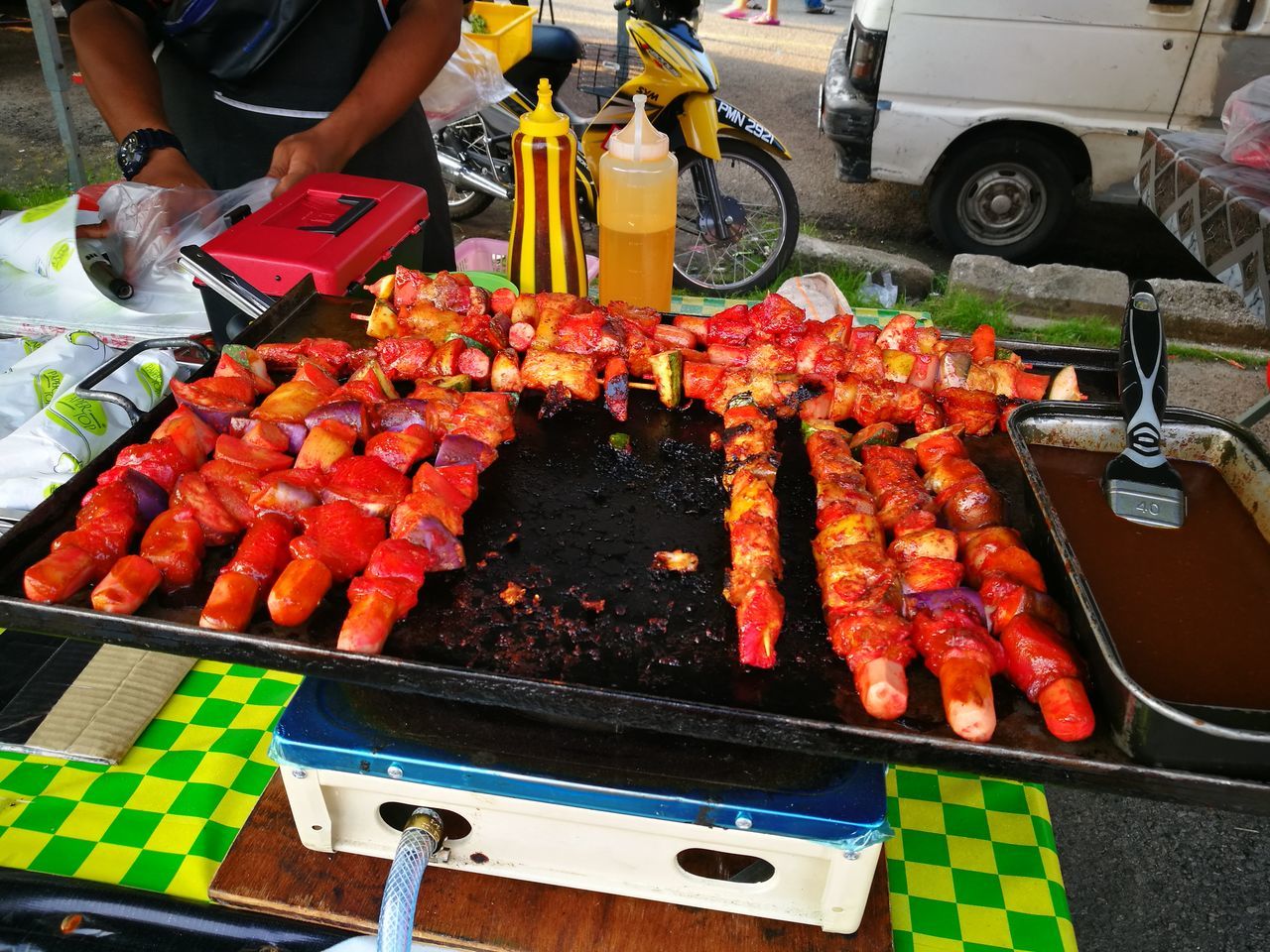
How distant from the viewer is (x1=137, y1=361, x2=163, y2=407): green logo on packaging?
2.55m

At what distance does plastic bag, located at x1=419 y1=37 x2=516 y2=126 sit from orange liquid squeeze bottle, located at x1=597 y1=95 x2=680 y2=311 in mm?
2624

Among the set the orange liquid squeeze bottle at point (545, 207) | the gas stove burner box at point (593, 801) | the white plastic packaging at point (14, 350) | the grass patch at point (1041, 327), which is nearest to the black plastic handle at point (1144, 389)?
the gas stove burner box at point (593, 801)

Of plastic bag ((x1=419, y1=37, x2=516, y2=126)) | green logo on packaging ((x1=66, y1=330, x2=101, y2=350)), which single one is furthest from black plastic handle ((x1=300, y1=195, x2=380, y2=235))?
plastic bag ((x1=419, y1=37, x2=516, y2=126))

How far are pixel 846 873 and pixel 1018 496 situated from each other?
3.30ft

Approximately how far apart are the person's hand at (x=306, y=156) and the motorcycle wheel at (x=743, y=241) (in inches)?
123

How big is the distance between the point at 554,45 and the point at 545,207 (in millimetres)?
4407

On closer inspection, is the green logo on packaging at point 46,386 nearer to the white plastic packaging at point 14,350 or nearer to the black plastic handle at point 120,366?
the black plastic handle at point 120,366

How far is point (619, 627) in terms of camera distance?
1742 mm

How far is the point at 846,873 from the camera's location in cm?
165

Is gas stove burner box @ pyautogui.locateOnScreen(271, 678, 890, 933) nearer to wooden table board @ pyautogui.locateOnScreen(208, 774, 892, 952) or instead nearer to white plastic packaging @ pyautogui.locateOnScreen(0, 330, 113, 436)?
wooden table board @ pyautogui.locateOnScreen(208, 774, 892, 952)

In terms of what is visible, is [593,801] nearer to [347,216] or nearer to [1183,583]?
[1183,583]

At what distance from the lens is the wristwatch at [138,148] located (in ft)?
10.7

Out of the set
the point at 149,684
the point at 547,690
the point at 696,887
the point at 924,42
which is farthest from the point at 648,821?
the point at 924,42

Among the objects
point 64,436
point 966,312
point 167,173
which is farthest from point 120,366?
point 966,312
